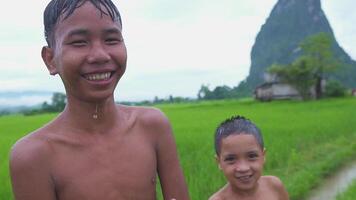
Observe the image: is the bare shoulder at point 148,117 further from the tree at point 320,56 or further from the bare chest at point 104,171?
the tree at point 320,56

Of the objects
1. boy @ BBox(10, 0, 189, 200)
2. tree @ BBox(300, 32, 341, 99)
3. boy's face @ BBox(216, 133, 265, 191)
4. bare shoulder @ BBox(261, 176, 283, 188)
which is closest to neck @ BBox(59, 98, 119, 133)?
boy @ BBox(10, 0, 189, 200)

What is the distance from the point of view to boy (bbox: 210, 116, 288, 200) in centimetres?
200

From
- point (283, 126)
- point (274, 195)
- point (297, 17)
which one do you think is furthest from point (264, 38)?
point (274, 195)

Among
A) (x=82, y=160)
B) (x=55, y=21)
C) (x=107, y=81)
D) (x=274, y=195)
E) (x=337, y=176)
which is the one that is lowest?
(x=337, y=176)

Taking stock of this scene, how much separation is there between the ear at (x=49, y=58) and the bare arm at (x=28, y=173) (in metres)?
0.22

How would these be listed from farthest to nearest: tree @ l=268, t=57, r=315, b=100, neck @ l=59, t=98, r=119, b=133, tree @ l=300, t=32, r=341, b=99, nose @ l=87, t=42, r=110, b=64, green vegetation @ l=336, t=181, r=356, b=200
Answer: tree @ l=300, t=32, r=341, b=99, tree @ l=268, t=57, r=315, b=100, green vegetation @ l=336, t=181, r=356, b=200, neck @ l=59, t=98, r=119, b=133, nose @ l=87, t=42, r=110, b=64

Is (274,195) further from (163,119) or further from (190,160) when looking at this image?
(190,160)

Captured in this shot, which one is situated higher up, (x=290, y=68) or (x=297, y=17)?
(x=297, y=17)

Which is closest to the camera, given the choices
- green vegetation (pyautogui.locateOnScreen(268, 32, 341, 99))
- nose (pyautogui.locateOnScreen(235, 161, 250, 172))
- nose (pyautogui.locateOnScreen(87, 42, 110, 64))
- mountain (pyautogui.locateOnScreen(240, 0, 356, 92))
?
nose (pyautogui.locateOnScreen(87, 42, 110, 64))

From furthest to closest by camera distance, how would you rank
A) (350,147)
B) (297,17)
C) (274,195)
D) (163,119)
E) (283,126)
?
(297,17) → (283,126) → (350,147) → (274,195) → (163,119)

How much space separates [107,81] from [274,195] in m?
1.27

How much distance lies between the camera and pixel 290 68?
31500 millimetres

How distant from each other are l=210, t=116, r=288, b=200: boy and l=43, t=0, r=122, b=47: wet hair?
0.84 metres

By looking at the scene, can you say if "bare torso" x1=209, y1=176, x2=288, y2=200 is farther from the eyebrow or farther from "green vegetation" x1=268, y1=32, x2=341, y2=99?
"green vegetation" x1=268, y1=32, x2=341, y2=99
